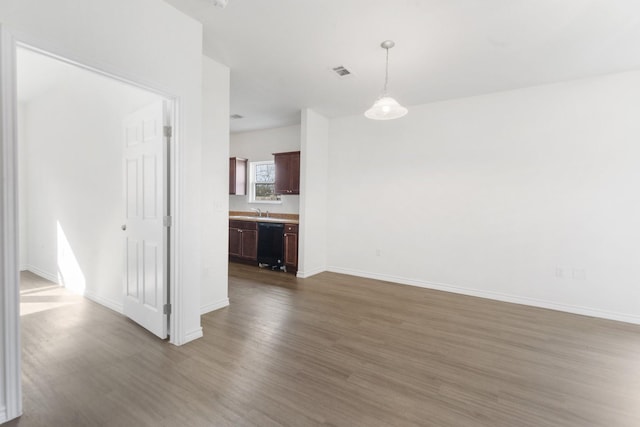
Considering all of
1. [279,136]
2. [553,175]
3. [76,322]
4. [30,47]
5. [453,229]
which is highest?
[279,136]

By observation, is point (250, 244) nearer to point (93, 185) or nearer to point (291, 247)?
point (291, 247)

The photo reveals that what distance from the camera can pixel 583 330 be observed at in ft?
10.3

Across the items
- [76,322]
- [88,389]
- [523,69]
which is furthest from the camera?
[523,69]

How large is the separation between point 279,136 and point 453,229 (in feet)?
13.3

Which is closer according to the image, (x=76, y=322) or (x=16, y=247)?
(x=16, y=247)

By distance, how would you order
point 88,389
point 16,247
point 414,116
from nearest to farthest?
point 16,247, point 88,389, point 414,116

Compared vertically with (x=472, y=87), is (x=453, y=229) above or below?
below

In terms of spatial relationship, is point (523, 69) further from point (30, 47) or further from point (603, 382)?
point (30, 47)

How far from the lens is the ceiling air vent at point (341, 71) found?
3.50 m

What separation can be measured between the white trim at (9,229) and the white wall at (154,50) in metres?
0.21

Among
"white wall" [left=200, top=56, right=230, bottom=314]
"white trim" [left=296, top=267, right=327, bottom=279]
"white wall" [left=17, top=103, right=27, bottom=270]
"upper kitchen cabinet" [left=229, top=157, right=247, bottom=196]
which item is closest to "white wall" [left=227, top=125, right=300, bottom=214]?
"upper kitchen cabinet" [left=229, top=157, right=247, bottom=196]

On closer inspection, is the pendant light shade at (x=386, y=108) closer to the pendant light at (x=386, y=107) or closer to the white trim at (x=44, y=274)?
the pendant light at (x=386, y=107)

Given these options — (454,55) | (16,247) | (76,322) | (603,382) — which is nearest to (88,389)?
(16,247)

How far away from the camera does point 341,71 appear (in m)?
3.59
